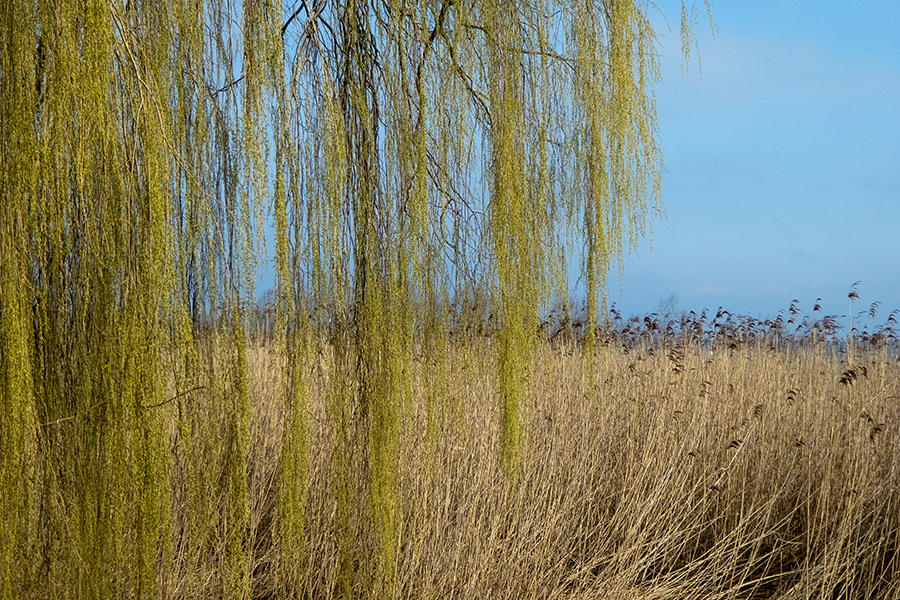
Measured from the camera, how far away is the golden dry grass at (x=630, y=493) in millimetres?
2535

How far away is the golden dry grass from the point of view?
254 centimetres

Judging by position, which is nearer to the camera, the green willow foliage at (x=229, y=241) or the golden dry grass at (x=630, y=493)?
the green willow foliage at (x=229, y=241)

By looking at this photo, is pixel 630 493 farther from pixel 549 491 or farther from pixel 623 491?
pixel 549 491

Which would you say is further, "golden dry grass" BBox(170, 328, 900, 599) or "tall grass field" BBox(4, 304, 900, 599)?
"golden dry grass" BBox(170, 328, 900, 599)

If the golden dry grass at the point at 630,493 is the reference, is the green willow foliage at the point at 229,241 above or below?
above

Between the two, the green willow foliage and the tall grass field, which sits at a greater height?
the green willow foliage

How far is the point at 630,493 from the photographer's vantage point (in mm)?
3242

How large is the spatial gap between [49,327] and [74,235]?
18 cm

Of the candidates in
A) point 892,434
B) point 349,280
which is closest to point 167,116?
point 349,280

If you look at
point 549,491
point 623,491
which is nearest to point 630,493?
point 623,491

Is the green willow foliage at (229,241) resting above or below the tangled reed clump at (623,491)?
above

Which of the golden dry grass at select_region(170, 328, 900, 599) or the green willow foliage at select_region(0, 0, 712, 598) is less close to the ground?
the green willow foliage at select_region(0, 0, 712, 598)

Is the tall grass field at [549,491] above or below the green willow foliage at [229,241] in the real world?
below

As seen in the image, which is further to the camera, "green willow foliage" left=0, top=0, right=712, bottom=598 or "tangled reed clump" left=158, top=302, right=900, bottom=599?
"tangled reed clump" left=158, top=302, right=900, bottom=599
